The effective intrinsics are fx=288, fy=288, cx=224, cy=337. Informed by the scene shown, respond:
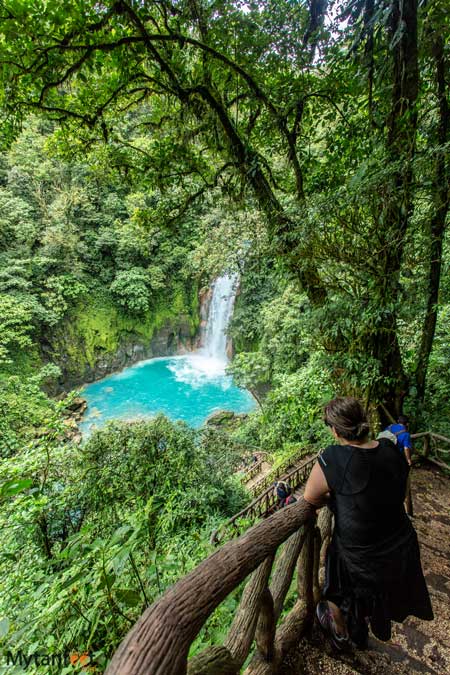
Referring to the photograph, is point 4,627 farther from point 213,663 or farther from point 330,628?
point 330,628

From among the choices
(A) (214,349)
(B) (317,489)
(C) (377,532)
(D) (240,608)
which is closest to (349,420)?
(B) (317,489)

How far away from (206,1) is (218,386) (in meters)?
13.2

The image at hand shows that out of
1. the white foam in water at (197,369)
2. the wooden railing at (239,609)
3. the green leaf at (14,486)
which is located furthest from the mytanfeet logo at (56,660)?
the white foam in water at (197,369)

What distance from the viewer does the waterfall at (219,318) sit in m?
16.9

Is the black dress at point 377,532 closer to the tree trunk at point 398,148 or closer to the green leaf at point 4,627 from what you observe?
the green leaf at point 4,627

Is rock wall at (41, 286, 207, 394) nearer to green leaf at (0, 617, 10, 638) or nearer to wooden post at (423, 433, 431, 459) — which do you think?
wooden post at (423, 433, 431, 459)

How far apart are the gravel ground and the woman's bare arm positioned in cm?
81

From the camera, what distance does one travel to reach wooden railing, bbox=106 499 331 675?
643 millimetres

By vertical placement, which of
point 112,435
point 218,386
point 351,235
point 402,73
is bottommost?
point 218,386

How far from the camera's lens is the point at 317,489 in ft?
4.40

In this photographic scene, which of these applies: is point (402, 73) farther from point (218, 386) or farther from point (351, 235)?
point (218, 386)

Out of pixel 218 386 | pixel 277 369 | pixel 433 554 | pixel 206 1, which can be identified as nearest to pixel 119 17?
pixel 206 1

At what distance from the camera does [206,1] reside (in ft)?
12.0

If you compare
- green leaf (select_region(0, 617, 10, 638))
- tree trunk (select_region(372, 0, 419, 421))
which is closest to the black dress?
→ green leaf (select_region(0, 617, 10, 638))
